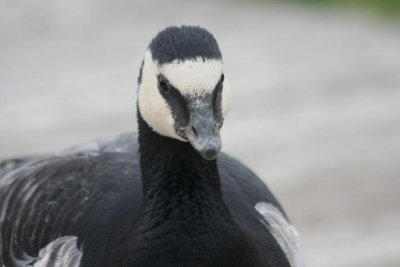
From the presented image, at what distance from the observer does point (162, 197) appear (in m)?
2.20

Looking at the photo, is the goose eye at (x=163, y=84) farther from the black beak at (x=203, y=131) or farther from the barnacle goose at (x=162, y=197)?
the black beak at (x=203, y=131)

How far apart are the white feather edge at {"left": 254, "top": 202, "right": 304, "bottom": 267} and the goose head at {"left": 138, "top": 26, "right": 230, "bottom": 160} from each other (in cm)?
61

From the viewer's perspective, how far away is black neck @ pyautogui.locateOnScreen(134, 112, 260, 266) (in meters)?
2.12

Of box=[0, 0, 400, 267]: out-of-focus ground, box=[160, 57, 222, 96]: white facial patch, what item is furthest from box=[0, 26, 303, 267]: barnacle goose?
box=[0, 0, 400, 267]: out-of-focus ground

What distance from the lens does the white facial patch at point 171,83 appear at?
1945mm

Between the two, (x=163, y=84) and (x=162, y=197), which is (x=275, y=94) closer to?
(x=162, y=197)

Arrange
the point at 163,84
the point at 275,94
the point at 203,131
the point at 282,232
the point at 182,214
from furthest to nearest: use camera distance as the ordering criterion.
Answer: the point at 275,94 < the point at 282,232 < the point at 182,214 < the point at 163,84 < the point at 203,131

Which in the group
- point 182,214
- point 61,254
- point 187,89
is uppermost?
point 187,89

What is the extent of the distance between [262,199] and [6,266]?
92 cm

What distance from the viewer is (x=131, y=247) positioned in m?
2.16

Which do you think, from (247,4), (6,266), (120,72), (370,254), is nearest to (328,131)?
(370,254)

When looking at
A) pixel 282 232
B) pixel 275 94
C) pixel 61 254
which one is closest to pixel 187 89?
pixel 61 254

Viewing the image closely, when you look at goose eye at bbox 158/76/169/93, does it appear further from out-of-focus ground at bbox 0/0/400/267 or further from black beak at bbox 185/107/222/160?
out-of-focus ground at bbox 0/0/400/267

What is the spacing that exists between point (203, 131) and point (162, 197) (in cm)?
36
